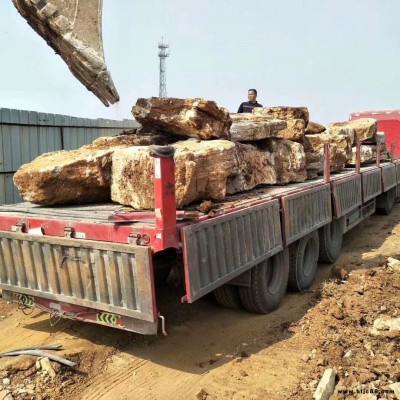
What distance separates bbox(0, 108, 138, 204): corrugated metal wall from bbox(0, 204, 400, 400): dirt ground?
10.4ft

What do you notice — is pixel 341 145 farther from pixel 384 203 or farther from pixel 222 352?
pixel 222 352

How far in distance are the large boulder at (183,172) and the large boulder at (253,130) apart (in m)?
0.92

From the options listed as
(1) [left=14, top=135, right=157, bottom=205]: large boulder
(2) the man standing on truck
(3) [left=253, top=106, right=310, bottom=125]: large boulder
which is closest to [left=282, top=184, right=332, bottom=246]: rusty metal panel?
(3) [left=253, top=106, right=310, bottom=125]: large boulder

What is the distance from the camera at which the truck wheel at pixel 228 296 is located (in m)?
4.81

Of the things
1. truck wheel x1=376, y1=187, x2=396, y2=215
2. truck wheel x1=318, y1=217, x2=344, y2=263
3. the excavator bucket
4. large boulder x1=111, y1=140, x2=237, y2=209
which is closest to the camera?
the excavator bucket

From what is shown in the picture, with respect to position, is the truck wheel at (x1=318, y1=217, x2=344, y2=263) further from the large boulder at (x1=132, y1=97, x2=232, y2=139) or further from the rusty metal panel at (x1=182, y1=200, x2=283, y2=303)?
the large boulder at (x1=132, y1=97, x2=232, y2=139)

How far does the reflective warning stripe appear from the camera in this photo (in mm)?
3607

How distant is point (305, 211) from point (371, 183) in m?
4.01

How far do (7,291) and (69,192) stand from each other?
112cm

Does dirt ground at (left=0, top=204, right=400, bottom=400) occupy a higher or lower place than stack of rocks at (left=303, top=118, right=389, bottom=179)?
lower

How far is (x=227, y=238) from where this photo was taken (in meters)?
3.88

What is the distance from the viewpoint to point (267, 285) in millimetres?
5008

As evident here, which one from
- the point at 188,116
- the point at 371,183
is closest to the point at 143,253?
the point at 188,116

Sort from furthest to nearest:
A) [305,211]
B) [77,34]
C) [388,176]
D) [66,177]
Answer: [388,176]
[305,211]
[66,177]
[77,34]
